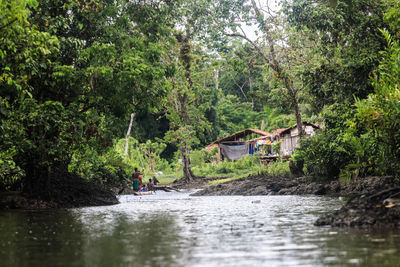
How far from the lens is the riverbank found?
1067 centimetres

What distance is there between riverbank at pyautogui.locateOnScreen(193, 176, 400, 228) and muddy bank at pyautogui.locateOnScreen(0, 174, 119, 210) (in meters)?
9.86

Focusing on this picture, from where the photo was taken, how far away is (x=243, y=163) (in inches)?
1959

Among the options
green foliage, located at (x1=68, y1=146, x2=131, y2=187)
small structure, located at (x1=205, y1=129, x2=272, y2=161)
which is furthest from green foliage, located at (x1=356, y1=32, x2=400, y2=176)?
small structure, located at (x1=205, y1=129, x2=272, y2=161)

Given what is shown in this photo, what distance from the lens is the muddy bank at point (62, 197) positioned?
62.2 feet

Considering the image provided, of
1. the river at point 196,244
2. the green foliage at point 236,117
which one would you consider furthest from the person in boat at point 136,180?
the green foliage at point 236,117

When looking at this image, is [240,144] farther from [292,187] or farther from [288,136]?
[292,187]

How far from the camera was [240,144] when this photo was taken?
58156 millimetres

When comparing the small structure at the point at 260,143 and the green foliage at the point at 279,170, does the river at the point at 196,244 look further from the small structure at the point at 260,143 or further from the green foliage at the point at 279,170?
the small structure at the point at 260,143

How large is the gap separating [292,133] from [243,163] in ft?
18.1

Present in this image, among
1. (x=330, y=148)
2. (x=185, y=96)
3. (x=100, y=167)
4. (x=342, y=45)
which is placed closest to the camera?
(x=330, y=148)

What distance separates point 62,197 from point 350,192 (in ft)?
41.3

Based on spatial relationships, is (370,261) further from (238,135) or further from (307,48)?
(238,135)

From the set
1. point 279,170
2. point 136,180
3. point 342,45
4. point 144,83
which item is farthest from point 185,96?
point 144,83

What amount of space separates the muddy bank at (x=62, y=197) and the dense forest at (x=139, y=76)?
13.5 inches
